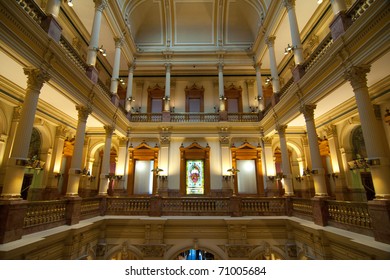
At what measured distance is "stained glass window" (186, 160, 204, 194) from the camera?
41.7 ft

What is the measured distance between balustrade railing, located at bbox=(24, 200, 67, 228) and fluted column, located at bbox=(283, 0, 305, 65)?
34.7 feet

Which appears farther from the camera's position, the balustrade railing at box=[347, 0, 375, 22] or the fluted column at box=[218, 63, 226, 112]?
the fluted column at box=[218, 63, 226, 112]

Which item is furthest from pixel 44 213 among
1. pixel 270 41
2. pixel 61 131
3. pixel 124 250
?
pixel 270 41

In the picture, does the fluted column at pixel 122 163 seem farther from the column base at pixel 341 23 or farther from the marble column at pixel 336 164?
the marble column at pixel 336 164

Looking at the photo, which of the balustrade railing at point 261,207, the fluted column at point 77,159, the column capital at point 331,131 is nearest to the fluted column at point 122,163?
the fluted column at point 77,159

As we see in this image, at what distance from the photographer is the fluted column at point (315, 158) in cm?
713

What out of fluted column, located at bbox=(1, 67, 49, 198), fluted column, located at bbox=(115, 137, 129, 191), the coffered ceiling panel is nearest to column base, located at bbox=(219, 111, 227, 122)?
the coffered ceiling panel

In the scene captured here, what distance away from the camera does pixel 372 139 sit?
516 centimetres

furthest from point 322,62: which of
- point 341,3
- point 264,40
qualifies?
point 264,40

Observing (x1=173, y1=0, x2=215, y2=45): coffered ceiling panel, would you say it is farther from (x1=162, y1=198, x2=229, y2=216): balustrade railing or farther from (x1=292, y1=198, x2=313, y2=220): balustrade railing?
(x1=292, y1=198, x2=313, y2=220): balustrade railing

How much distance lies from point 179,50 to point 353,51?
11.8 m

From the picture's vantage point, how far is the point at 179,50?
49.2 feet

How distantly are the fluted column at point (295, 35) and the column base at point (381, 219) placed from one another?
6.07 m
